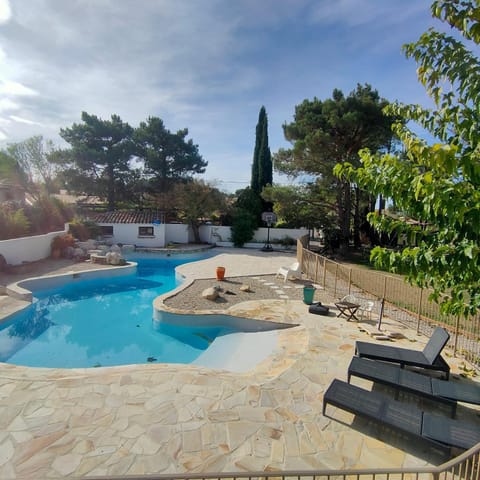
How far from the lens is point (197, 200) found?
2469 centimetres

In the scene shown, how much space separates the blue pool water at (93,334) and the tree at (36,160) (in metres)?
23.7

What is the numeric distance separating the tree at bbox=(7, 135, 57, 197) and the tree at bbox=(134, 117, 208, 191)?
9.74m

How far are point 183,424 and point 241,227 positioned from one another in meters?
21.7

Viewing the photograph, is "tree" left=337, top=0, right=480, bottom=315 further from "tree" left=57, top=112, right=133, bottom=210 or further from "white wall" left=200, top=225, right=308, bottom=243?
"tree" left=57, top=112, right=133, bottom=210

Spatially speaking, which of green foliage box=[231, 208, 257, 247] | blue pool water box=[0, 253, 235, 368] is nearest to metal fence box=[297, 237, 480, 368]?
blue pool water box=[0, 253, 235, 368]

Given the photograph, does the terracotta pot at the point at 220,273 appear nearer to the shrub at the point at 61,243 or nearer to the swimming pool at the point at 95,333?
the swimming pool at the point at 95,333

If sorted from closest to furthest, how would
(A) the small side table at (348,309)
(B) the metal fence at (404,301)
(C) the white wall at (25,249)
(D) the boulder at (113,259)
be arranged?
(B) the metal fence at (404,301)
(A) the small side table at (348,309)
(C) the white wall at (25,249)
(D) the boulder at (113,259)

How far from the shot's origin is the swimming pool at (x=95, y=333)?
779cm

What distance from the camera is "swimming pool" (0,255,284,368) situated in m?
7.79

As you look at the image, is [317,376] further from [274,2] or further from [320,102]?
[320,102]

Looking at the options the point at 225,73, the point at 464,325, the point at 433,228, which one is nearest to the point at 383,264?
the point at 433,228

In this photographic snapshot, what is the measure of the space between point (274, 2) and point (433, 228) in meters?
7.84

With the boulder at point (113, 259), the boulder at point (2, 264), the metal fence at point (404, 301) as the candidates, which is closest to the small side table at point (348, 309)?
the metal fence at point (404, 301)

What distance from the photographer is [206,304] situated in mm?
10164
